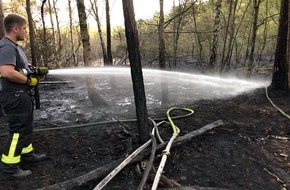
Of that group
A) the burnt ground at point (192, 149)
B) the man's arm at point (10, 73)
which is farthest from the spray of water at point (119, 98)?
the man's arm at point (10, 73)

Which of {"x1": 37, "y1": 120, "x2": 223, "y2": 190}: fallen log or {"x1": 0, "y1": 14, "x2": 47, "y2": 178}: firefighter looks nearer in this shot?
{"x1": 37, "y1": 120, "x2": 223, "y2": 190}: fallen log

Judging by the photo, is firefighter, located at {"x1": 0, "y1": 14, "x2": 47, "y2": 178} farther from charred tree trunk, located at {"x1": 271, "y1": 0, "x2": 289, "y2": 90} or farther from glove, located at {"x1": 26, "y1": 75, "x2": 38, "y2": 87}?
charred tree trunk, located at {"x1": 271, "y1": 0, "x2": 289, "y2": 90}

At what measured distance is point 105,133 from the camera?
5.05 metres

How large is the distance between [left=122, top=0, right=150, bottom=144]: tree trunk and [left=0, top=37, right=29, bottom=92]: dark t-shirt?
159 centimetres

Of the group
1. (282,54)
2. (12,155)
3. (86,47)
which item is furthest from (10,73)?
(282,54)

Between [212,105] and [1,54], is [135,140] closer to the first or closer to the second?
[1,54]

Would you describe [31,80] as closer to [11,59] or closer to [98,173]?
[11,59]

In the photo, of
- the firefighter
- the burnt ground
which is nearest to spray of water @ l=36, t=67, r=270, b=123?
the burnt ground

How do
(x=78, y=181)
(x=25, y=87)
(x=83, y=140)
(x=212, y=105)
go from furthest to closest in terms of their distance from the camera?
(x=212, y=105)
(x=83, y=140)
(x=25, y=87)
(x=78, y=181)

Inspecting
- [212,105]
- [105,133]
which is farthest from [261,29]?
[105,133]

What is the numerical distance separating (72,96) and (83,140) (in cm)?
493

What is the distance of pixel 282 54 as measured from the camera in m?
7.64

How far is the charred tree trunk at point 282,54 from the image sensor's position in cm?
754

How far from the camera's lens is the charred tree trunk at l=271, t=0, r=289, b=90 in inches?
297
